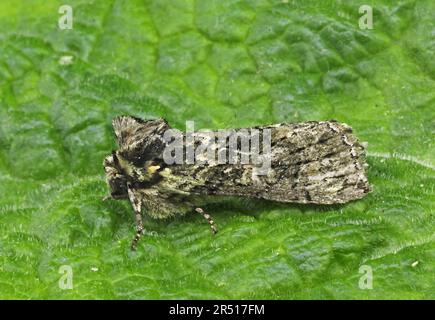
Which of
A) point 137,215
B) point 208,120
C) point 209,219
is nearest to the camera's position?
point 209,219

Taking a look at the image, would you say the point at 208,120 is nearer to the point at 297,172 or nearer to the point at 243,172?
the point at 243,172

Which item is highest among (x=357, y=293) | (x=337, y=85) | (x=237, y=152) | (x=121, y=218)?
(x=337, y=85)

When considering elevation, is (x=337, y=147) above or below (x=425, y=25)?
below

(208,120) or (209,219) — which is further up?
(208,120)

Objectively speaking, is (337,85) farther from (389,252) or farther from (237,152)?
(389,252)

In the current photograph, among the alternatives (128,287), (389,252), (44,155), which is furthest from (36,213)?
(389,252)

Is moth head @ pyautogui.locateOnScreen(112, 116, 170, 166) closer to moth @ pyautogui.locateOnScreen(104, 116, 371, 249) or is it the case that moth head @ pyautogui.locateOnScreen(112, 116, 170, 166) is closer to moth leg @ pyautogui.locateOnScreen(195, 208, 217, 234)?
moth @ pyautogui.locateOnScreen(104, 116, 371, 249)

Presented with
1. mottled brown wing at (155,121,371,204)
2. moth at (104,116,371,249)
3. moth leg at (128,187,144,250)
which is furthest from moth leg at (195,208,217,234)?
moth leg at (128,187,144,250)

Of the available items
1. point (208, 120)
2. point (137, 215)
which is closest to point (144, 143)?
point (137, 215)
